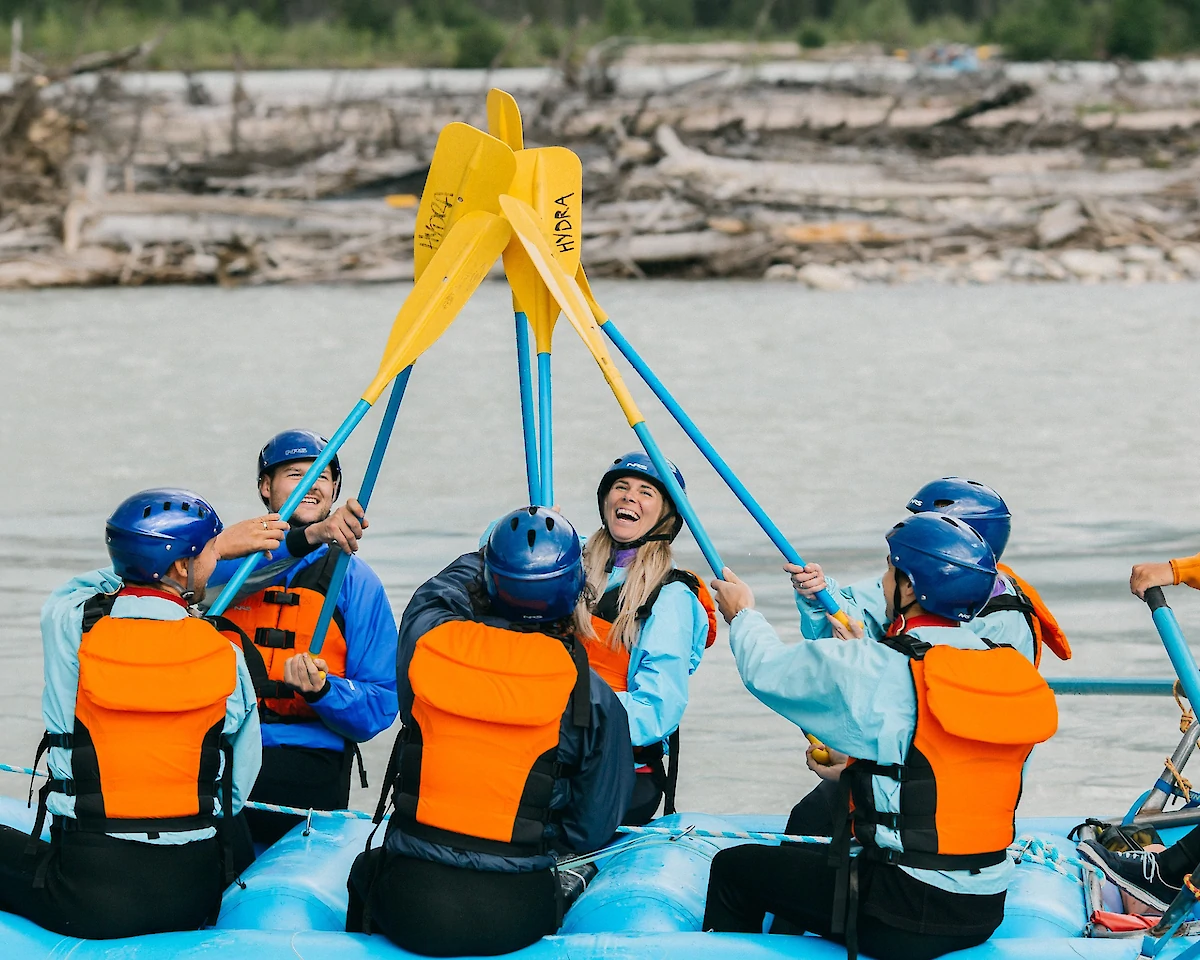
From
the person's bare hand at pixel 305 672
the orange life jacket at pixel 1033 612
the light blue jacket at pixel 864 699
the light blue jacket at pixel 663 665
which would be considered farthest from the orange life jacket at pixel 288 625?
the orange life jacket at pixel 1033 612

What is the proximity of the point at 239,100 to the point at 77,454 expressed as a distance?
1128 cm

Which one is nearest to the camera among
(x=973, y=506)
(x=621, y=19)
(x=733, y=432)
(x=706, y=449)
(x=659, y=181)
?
(x=973, y=506)

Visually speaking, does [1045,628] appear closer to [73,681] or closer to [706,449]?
[706,449]

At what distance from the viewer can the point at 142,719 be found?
8.63ft

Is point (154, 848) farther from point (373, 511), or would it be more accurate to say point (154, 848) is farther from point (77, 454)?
point (77, 454)

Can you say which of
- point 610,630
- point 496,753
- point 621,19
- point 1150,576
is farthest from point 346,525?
point 621,19

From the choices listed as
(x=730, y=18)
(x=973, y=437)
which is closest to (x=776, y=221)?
(x=973, y=437)

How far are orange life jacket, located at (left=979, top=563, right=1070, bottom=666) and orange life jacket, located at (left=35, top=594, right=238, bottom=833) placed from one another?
1489 millimetres

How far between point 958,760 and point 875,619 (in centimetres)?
94

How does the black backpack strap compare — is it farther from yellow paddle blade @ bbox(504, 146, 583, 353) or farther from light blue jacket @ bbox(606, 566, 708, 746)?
yellow paddle blade @ bbox(504, 146, 583, 353)

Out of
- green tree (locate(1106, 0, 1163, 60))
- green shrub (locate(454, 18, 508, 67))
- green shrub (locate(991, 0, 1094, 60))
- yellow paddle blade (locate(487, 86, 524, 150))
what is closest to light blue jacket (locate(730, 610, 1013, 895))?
yellow paddle blade (locate(487, 86, 524, 150))

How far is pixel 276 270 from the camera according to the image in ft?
58.4

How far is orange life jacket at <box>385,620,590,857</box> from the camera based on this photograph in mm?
2594

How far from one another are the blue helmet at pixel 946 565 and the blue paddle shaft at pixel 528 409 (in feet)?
3.20
